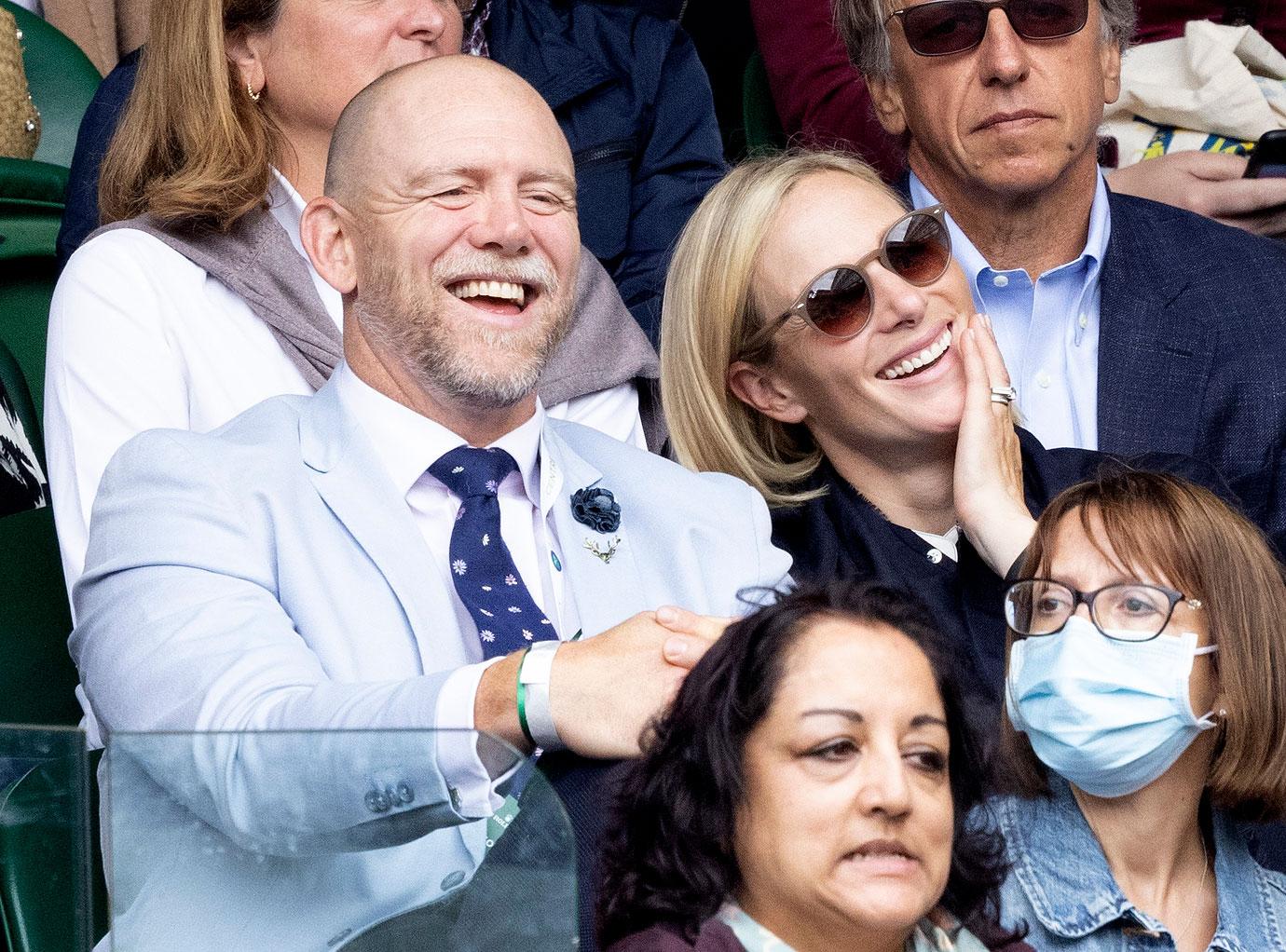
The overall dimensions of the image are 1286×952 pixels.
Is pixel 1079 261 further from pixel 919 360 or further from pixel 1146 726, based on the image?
pixel 1146 726

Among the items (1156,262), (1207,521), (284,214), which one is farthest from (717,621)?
(1156,262)

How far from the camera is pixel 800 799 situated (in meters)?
1.82

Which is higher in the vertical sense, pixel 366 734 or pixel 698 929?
pixel 366 734

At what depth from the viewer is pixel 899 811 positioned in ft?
5.89

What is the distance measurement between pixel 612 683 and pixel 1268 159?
2.36 metres

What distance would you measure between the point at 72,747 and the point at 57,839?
141 millimetres

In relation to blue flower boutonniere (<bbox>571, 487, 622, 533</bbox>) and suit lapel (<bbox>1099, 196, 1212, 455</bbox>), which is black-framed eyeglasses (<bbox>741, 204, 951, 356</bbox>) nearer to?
suit lapel (<bbox>1099, 196, 1212, 455</bbox>)

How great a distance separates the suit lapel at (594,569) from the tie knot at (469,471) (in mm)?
94

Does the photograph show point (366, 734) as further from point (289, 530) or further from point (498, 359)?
point (498, 359)

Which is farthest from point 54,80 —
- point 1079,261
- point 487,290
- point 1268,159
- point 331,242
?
point 1268,159

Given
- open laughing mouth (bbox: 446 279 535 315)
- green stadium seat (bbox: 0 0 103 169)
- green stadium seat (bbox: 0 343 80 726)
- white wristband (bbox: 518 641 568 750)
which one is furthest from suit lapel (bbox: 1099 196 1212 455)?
green stadium seat (bbox: 0 0 103 169)

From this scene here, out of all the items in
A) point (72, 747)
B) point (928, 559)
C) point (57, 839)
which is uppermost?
point (72, 747)

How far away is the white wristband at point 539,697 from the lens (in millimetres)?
2064

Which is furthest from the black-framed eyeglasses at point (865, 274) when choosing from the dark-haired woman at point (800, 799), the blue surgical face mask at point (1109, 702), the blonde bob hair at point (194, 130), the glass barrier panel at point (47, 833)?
the glass barrier panel at point (47, 833)
